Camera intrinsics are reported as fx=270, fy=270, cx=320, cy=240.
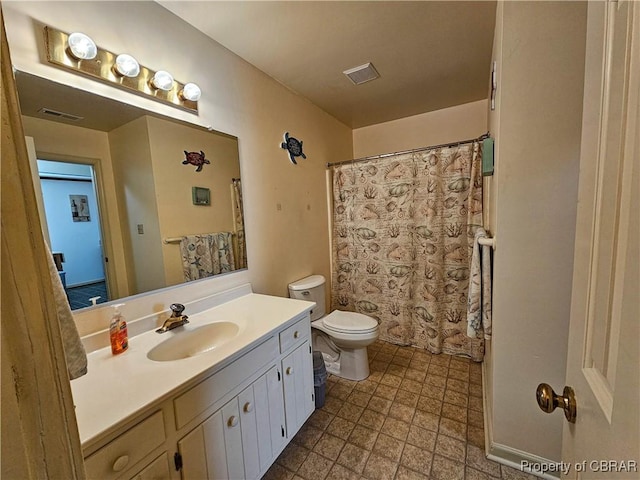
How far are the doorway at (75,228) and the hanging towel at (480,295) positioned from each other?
5.77ft

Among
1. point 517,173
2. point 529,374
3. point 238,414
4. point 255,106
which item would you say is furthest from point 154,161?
point 529,374

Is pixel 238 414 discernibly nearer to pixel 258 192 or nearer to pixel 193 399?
pixel 193 399

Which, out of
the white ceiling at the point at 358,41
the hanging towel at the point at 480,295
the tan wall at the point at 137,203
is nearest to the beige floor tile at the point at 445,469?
the hanging towel at the point at 480,295

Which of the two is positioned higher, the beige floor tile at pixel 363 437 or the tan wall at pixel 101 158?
the tan wall at pixel 101 158

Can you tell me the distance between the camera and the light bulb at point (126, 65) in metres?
1.17

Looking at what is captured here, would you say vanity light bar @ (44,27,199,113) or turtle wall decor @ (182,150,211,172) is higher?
vanity light bar @ (44,27,199,113)

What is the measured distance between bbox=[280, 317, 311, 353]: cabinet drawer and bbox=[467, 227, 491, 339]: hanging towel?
881 millimetres

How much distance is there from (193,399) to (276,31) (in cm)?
188

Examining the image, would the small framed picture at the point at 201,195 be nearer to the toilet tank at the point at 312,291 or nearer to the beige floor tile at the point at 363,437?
the toilet tank at the point at 312,291

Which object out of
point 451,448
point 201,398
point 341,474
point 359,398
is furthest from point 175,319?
point 451,448

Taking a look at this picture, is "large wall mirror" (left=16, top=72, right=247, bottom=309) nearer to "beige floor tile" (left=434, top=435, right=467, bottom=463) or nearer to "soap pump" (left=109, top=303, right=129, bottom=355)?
"soap pump" (left=109, top=303, right=129, bottom=355)

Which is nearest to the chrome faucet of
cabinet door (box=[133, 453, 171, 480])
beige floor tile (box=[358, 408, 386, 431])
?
cabinet door (box=[133, 453, 171, 480])

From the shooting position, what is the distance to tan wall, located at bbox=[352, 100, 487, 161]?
268cm

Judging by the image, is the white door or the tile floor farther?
the tile floor
